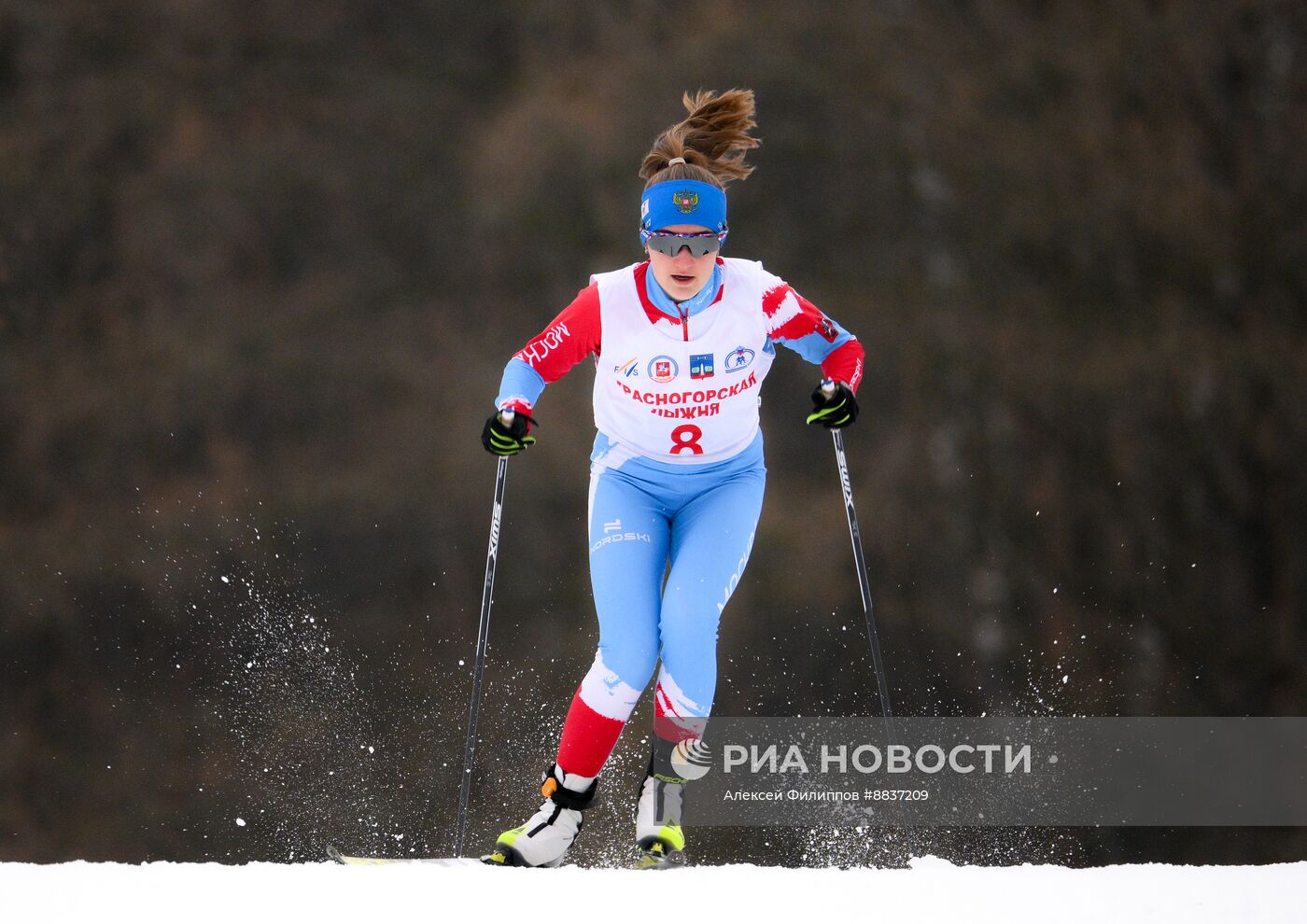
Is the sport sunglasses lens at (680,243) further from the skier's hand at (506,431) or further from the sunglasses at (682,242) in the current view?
the skier's hand at (506,431)

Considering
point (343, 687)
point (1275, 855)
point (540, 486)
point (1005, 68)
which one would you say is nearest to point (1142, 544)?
point (1275, 855)

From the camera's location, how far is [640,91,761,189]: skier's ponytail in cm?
308

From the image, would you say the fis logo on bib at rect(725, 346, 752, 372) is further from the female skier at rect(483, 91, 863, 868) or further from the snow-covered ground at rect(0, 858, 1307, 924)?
the snow-covered ground at rect(0, 858, 1307, 924)

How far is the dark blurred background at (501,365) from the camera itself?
8.62m

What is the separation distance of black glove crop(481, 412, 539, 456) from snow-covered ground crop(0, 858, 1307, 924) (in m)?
1.00

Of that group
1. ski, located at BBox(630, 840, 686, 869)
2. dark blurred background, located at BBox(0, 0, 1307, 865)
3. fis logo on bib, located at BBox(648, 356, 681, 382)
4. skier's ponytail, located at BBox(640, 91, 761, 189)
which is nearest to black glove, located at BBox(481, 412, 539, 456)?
fis logo on bib, located at BBox(648, 356, 681, 382)

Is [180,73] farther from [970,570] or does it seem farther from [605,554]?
[605,554]

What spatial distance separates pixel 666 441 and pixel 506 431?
0.37 metres

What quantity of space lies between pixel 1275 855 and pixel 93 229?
30.4 feet

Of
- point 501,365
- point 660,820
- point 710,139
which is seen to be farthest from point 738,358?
point 501,365

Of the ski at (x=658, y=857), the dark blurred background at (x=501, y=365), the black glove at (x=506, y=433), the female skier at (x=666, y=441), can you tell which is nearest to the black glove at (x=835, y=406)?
the female skier at (x=666, y=441)

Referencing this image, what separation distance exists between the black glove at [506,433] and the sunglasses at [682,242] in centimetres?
50

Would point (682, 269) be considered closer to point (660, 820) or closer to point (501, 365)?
point (660, 820)

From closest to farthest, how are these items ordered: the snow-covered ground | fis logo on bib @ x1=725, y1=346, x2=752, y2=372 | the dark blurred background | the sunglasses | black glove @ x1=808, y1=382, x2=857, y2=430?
the snow-covered ground → the sunglasses → fis logo on bib @ x1=725, y1=346, x2=752, y2=372 → black glove @ x1=808, y1=382, x2=857, y2=430 → the dark blurred background
